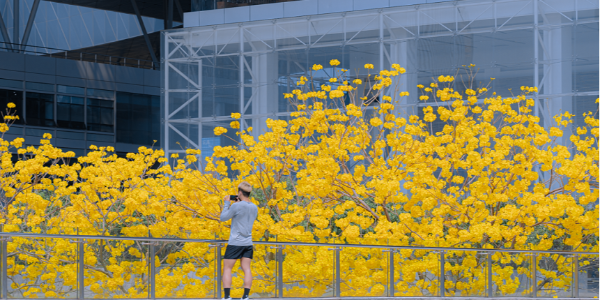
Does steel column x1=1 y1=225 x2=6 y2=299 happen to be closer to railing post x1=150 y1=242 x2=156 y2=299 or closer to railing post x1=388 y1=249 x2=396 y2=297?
railing post x1=150 y1=242 x2=156 y2=299

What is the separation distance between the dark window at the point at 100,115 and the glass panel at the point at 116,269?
3099 centimetres

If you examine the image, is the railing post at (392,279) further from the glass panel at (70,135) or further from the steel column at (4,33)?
the glass panel at (70,135)

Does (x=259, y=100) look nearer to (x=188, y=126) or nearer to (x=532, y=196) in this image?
(x=188, y=126)

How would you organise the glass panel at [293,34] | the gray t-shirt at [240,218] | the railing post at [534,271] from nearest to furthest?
the gray t-shirt at [240,218]
the railing post at [534,271]
the glass panel at [293,34]

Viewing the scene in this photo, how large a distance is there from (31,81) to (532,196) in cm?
3045

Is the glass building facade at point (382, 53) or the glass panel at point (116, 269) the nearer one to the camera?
the glass panel at point (116, 269)

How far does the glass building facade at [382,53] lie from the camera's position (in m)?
21.2

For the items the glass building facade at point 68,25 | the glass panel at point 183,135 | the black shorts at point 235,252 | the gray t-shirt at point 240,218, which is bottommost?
the black shorts at point 235,252

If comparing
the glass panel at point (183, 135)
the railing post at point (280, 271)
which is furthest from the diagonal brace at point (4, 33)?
the railing post at point (280, 271)

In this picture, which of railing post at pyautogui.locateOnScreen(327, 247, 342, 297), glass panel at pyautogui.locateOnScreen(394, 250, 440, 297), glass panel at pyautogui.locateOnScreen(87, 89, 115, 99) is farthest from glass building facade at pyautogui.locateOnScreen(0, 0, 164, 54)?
glass panel at pyautogui.locateOnScreen(394, 250, 440, 297)

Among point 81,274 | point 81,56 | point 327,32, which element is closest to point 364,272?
point 81,274

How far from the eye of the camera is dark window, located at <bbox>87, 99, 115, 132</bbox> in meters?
38.6

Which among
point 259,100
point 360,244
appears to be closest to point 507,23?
point 259,100

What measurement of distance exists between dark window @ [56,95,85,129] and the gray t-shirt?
102 ft
